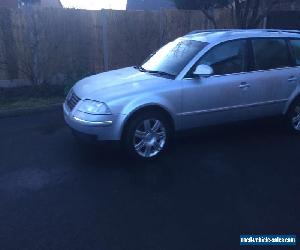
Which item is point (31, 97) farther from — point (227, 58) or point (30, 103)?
point (227, 58)

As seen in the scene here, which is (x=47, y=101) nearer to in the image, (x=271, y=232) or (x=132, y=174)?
(x=132, y=174)

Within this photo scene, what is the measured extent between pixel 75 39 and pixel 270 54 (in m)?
5.89

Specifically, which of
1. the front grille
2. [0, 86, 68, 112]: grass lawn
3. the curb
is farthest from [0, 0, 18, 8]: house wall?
the front grille

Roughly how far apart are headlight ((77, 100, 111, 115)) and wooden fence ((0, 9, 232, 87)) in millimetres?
4881

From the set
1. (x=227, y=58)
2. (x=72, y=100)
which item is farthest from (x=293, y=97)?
(x=72, y=100)

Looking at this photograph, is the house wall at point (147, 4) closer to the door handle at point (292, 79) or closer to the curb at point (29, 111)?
the curb at point (29, 111)

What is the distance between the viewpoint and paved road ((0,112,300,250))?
354 centimetres

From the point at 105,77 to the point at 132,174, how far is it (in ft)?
5.74

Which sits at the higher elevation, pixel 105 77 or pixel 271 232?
pixel 105 77

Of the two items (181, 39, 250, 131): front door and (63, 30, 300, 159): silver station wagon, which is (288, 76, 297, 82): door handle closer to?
(63, 30, 300, 159): silver station wagon

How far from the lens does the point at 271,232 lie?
3.60 metres

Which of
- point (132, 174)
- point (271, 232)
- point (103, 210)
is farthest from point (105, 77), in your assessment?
point (271, 232)

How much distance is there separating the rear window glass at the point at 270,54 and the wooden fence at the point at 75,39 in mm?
5314

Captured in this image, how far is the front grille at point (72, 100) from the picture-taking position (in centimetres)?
534
